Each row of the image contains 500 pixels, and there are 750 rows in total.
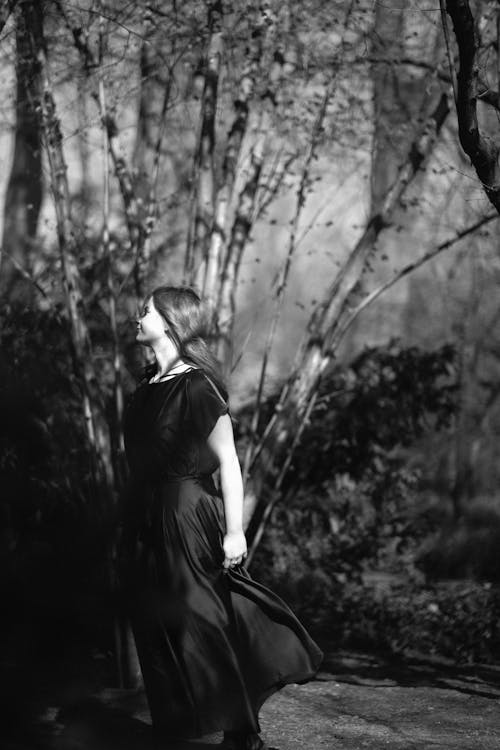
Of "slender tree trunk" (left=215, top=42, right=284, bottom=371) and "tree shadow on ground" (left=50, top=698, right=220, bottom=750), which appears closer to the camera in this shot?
"tree shadow on ground" (left=50, top=698, right=220, bottom=750)

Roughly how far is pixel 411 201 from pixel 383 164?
1.27m

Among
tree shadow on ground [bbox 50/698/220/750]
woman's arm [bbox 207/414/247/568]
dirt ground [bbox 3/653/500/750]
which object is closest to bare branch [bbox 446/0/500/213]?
woman's arm [bbox 207/414/247/568]

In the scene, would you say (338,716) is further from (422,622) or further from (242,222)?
(242,222)

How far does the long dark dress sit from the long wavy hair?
9cm

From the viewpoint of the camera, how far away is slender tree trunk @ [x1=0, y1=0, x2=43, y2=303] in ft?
17.5

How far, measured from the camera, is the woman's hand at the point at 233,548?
3611mm

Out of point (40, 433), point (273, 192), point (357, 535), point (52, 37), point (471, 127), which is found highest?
point (52, 37)

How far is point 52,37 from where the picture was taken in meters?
5.68

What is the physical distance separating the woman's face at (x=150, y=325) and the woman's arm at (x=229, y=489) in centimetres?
43

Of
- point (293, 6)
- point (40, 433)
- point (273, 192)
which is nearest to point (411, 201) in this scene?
point (273, 192)

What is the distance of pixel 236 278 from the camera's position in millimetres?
5766

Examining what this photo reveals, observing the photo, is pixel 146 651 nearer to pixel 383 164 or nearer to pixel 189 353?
pixel 189 353

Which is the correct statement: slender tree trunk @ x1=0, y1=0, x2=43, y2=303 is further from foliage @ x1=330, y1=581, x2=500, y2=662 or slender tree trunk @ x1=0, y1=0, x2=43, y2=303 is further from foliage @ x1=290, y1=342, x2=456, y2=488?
foliage @ x1=330, y1=581, x2=500, y2=662

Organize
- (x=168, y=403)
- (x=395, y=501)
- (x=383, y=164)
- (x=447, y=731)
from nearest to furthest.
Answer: (x=168, y=403), (x=447, y=731), (x=383, y=164), (x=395, y=501)
